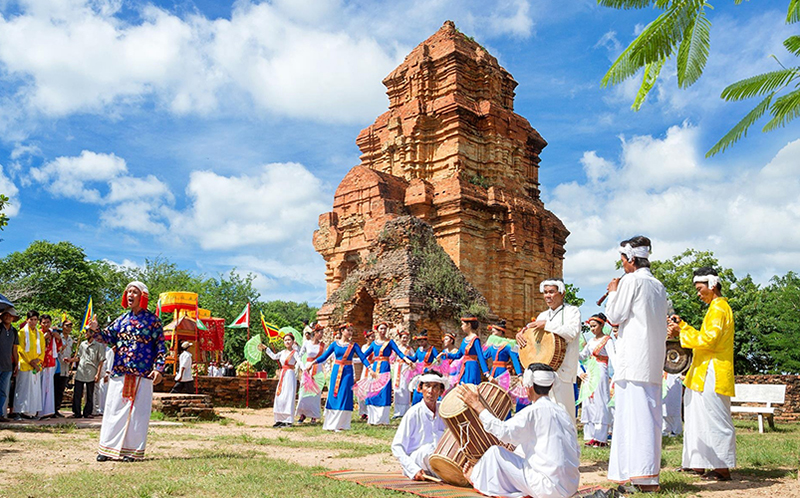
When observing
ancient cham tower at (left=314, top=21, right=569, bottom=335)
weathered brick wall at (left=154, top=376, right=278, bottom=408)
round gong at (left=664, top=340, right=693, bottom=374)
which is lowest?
weathered brick wall at (left=154, top=376, right=278, bottom=408)

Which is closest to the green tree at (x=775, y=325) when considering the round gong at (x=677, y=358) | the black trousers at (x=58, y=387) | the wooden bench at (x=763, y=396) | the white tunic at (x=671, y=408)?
the wooden bench at (x=763, y=396)

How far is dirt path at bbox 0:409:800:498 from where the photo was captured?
5.74 meters

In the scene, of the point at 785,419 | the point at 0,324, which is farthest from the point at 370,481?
the point at 785,419

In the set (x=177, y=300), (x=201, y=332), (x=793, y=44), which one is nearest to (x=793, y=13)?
(x=793, y=44)

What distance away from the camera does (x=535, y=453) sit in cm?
493

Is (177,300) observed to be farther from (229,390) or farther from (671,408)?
(671,408)

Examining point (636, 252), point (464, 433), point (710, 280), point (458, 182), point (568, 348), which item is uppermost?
point (458, 182)

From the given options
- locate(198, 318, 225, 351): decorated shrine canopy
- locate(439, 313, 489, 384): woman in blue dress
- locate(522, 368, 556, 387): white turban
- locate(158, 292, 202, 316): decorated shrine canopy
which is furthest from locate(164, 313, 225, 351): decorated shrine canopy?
locate(522, 368, 556, 387): white turban

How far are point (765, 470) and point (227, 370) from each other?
930 inches

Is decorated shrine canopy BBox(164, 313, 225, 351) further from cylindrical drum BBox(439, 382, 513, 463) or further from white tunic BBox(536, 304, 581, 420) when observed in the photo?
cylindrical drum BBox(439, 382, 513, 463)

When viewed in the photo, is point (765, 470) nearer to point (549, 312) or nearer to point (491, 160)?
point (549, 312)

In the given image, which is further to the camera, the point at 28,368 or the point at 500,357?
the point at 28,368

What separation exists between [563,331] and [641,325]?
933 millimetres

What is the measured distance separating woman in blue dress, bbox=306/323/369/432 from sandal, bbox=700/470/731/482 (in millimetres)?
6942
